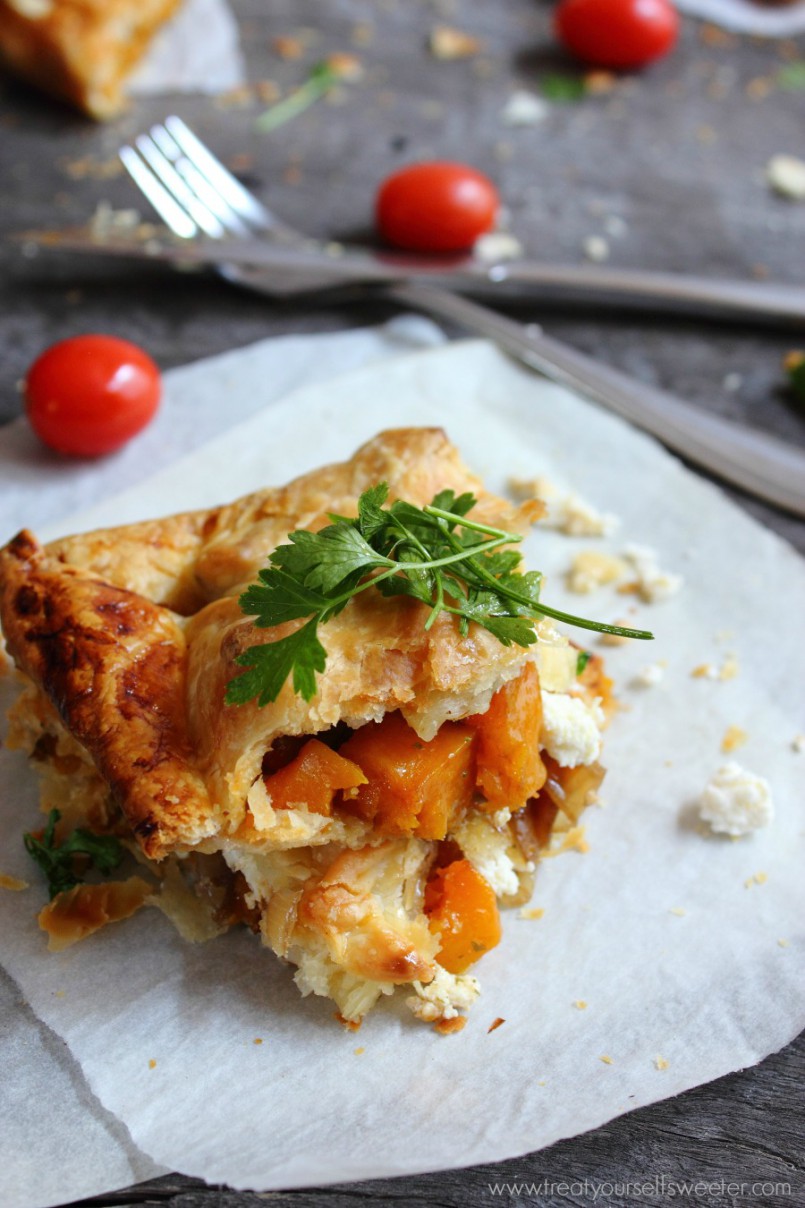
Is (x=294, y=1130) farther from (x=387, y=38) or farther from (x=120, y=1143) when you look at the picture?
(x=387, y=38)

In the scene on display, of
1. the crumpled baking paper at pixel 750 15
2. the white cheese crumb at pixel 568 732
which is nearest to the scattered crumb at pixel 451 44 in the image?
the crumpled baking paper at pixel 750 15

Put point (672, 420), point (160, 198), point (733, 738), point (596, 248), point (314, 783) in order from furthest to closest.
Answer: point (596, 248)
point (160, 198)
point (672, 420)
point (733, 738)
point (314, 783)

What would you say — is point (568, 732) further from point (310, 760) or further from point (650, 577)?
point (650, 577)

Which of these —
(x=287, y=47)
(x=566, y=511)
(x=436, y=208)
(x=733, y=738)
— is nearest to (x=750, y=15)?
(x=287, y=47)

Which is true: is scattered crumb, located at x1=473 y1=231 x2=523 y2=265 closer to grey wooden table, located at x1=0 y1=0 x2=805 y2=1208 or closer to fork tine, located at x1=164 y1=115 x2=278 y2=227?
grey wooden table, located at x1=0 y1=0 x2=805 y2=1208

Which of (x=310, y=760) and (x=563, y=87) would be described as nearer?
(x=310, y=760)

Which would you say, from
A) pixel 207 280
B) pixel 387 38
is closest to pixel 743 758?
pixel 207 280

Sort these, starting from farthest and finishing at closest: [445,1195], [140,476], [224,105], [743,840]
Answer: [224,105] < [140,476] < [743,840] < [445,1195]
